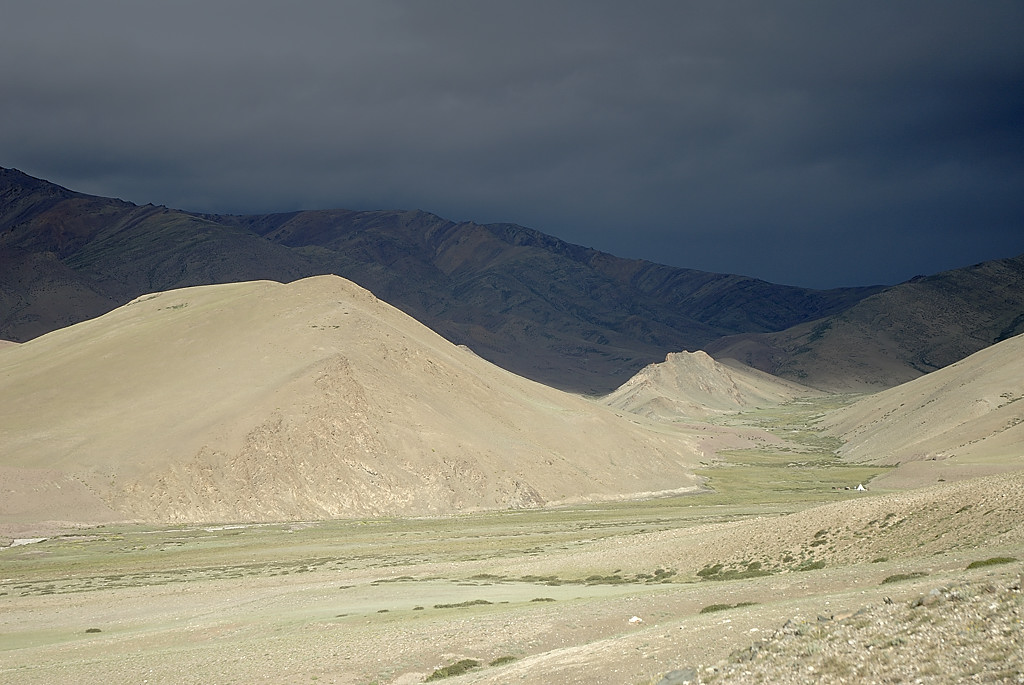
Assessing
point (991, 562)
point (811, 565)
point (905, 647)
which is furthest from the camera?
point (811, 565)

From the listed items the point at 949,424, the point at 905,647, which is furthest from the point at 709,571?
the point at 949,424

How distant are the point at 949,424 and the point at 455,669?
117m

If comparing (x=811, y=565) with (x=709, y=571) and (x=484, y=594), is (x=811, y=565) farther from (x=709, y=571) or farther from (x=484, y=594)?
(x=484, y=594)

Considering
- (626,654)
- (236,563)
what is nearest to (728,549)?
(626,654)

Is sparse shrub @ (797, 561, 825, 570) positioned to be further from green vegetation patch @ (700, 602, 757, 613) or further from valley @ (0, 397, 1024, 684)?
green vegetation patch @ (700, 602, 757, 613)

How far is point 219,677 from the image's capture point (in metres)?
30.3

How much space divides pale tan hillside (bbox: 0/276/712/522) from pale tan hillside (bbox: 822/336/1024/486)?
32752 millimetres

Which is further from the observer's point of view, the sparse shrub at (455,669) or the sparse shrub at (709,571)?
the sparse shrub at (709,571)

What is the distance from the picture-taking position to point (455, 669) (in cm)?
2906

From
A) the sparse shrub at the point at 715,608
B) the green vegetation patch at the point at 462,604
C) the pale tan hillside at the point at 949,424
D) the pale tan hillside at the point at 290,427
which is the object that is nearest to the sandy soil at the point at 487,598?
the green vegetation patch at the point at 462,604

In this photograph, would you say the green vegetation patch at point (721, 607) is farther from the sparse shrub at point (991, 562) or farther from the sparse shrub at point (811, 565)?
the sparse shrub at point (811, 565)

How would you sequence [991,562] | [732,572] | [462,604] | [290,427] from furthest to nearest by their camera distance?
[290,427], [732,572], [462,604], [991,562]

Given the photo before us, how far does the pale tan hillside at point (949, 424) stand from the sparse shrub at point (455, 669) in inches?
2606

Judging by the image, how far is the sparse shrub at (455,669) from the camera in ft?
94.0
